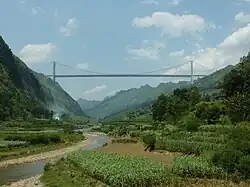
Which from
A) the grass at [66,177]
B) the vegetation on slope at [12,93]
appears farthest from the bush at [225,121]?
the vegetation on slope at [12,93]

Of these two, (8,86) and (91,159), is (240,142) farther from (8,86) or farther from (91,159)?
(8,86)

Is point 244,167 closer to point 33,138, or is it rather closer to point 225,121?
point 225,121

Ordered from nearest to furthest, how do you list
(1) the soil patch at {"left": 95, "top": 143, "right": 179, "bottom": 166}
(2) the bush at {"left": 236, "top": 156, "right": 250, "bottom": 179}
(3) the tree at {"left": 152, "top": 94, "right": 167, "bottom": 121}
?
1. (2) the bush at {"left": 236, "top": 156, "right": 250, "bottom": 179}
2. (1) the soil patch at {"left": 95, "top": 143, "right": 179, "bottom": 166}
3. (3) the tree at {"left": 152, "top": 94, "right": 167, "bottom": 121}

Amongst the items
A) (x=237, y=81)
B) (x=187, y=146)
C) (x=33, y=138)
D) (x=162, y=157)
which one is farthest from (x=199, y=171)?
(x=237, y=81)

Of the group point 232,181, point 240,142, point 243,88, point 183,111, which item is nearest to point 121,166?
point 232,181

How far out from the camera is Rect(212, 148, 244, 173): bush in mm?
32812

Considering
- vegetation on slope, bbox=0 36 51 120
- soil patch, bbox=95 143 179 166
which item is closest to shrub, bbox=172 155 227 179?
soil patch, bbox=95 143 179 166

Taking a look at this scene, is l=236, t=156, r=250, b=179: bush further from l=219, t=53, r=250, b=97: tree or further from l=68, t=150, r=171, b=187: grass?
l=219, t=53, r=250, b=97: tree

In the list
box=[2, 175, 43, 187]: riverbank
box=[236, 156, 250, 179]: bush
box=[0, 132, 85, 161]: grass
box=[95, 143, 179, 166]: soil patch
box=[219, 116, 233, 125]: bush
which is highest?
box=[219, 116, 233, 125]: bush

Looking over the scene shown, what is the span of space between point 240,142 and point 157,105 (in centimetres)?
8114

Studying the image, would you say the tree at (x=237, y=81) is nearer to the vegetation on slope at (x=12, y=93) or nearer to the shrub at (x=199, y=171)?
the shrub at (x=199, y=171)

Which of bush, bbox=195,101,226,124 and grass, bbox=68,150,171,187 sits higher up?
bush, bbox=195,101,226,124

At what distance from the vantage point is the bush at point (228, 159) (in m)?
32.8

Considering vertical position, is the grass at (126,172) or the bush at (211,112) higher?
the bush at (211,112)
